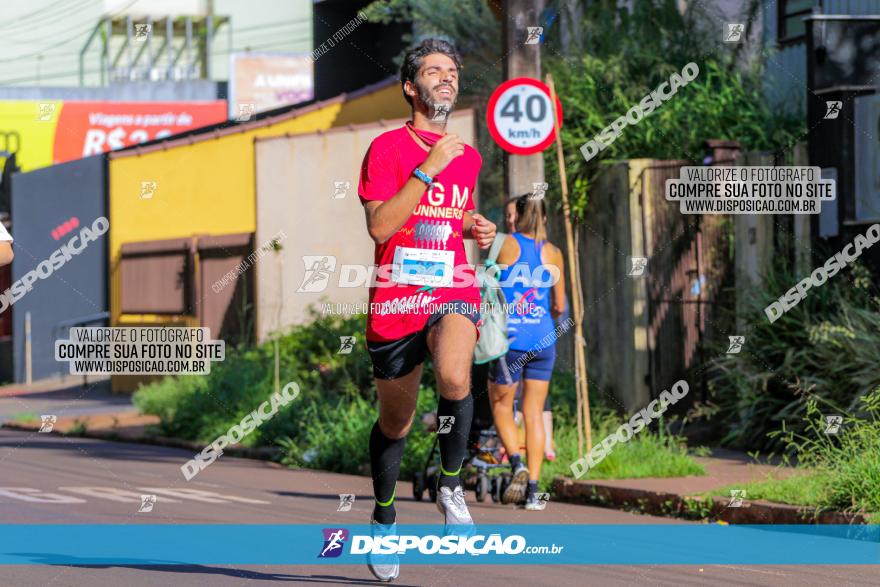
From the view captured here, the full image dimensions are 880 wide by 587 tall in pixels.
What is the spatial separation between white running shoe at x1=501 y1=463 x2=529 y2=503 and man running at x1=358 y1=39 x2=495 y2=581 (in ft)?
11.8

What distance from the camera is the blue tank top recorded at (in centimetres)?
1087

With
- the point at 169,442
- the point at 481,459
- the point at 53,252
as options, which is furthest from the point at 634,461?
the point at 53,252

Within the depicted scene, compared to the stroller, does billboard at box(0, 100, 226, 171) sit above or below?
above

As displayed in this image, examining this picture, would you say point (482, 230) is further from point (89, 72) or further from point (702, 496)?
point (89, 72)

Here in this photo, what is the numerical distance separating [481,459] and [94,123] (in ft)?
125

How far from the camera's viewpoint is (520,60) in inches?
506

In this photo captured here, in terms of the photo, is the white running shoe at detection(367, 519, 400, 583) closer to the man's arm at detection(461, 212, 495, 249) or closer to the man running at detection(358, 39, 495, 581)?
the man running at detection(358, 39, 495, 581)

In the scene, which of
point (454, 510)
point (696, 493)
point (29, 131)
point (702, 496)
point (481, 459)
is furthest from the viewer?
point (29, 131)

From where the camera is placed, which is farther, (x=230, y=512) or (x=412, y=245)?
(x=230, y=512)

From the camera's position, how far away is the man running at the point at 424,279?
686cm

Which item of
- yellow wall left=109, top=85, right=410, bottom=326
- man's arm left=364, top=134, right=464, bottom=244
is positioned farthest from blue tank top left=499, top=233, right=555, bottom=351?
yellow wall left=109, top=85, right=410, bottom=326

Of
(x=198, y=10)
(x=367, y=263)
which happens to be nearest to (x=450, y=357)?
(x=367, y=263)

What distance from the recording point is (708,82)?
17500mm

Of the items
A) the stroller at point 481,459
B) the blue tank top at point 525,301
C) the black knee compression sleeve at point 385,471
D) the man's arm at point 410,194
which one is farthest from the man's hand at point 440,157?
the stroller at point 481,459
